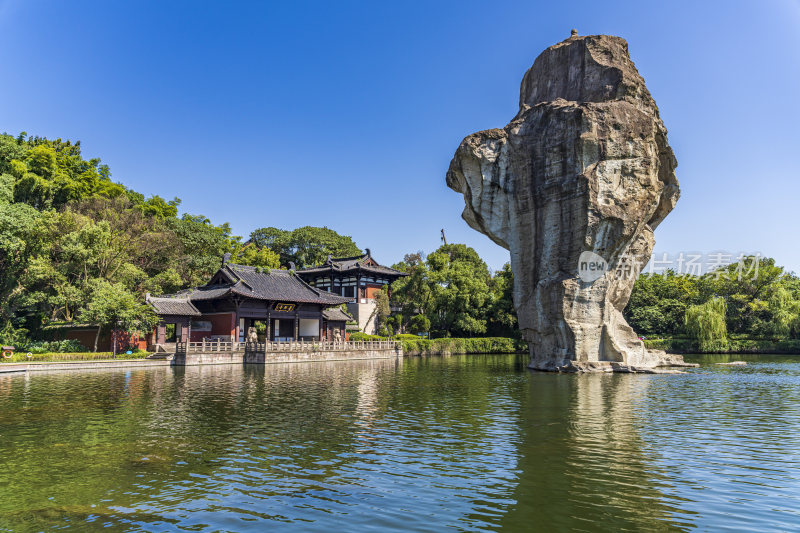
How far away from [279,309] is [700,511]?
37.7 meters

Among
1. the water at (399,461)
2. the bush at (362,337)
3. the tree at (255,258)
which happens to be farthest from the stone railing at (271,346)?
the tree at (255,258)

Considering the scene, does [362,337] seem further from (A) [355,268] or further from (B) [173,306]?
(B) [173,306]

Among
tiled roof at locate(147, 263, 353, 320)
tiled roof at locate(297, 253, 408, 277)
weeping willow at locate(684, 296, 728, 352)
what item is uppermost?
tiled roof at locate(297, 253, 408, 277)

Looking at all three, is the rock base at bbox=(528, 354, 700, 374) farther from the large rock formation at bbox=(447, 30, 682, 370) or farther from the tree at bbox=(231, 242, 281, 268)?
the tree at bbox=(231, 242, 281, 268)

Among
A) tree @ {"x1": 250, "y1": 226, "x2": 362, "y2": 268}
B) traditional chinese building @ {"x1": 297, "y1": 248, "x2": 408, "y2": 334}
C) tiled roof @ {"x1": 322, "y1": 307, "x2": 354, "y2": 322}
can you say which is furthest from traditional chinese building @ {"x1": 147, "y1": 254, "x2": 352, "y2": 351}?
tree @ {"x1": 250, "y1": 226, "x2": 362, "y2": 268}

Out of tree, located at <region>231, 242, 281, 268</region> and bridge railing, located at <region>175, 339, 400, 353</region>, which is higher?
tree, located at <region>231, 242, 281, 268</region>

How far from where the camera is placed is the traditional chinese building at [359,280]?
5694cm

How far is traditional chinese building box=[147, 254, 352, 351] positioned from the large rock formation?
1775cm

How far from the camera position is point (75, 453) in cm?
1046

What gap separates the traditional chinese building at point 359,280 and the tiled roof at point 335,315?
6.07 meters

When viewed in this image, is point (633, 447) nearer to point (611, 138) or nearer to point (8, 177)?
point (611, 138)

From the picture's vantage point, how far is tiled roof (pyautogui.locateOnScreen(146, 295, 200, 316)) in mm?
36438

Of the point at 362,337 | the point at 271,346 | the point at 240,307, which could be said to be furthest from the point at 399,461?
the point at 362,337

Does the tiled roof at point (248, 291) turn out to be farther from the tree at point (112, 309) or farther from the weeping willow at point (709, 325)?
the weeping willow at point (709, 325)
